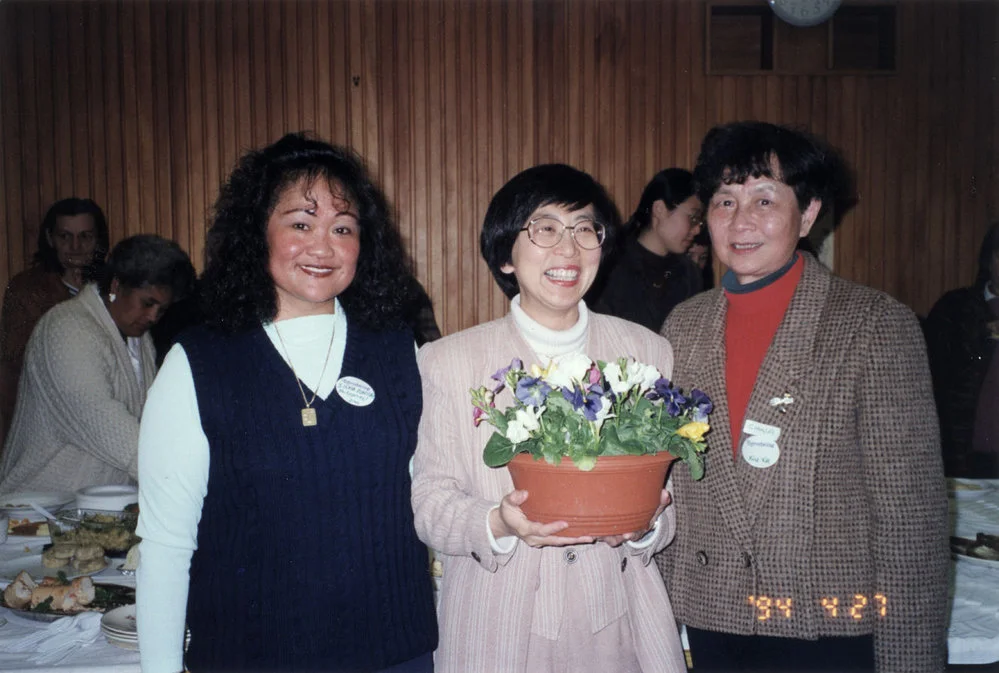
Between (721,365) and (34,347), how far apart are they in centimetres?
294

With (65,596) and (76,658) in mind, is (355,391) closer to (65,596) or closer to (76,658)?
(76,658)

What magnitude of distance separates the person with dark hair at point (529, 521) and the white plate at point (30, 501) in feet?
6.64

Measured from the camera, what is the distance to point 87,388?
10.3 ft

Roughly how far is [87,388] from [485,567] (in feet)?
7.58

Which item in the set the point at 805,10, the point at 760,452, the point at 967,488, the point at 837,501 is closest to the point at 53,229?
the point at 760,452

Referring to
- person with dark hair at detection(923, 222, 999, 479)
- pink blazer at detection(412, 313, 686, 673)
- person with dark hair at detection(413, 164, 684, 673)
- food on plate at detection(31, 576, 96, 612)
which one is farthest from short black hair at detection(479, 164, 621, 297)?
person with dark hair at detection(923, 222, 999, 479)

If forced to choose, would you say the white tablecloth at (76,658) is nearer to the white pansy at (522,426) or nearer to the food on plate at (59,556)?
the food on plate at (59,556)

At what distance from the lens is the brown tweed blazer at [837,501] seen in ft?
5.28

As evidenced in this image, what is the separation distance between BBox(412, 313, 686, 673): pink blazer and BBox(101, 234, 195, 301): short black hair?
2.17 meters

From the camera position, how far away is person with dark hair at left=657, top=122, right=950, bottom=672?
1.62 metres

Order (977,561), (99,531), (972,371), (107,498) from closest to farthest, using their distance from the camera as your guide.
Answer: (977,561), (99,531), (107,498), (972,371)

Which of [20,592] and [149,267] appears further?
[149,267]

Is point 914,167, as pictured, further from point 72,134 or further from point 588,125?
point 72,134

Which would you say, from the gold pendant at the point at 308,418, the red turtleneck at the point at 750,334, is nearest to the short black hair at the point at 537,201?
the red turtleneck at the point at 750,334
